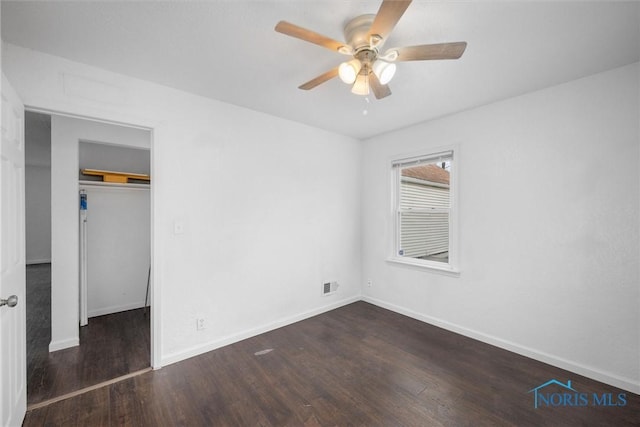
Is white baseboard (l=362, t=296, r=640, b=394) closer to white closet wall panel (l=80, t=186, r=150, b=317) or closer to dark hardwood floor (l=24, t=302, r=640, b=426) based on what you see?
dark hardwood floor (l=24, t=302, r=640, b=426)

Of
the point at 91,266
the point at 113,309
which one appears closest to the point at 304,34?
the point at 91,266

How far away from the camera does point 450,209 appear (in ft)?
10.8

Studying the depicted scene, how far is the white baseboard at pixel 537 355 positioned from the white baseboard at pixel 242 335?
1.05 metres

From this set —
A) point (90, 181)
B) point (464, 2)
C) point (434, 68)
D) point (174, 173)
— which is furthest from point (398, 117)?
point (90, 181)

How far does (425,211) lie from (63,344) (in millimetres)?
4324

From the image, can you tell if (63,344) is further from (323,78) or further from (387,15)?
(387,15)

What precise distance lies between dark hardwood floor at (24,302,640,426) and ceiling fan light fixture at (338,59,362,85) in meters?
2.27

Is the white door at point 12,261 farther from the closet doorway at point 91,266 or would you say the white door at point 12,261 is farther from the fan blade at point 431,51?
the fan blade at point 431,51

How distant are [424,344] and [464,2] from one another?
294cm

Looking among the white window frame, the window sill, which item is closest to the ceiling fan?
the white window frame

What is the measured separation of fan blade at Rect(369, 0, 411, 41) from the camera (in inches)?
47.4

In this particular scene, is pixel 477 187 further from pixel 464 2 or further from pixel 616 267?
pixel 464 2

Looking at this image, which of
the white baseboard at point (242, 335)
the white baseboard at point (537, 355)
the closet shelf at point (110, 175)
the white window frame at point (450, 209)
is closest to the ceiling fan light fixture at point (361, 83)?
the white window frame at point (450, 209)

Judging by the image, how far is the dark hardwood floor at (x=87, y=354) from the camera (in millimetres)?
2213
